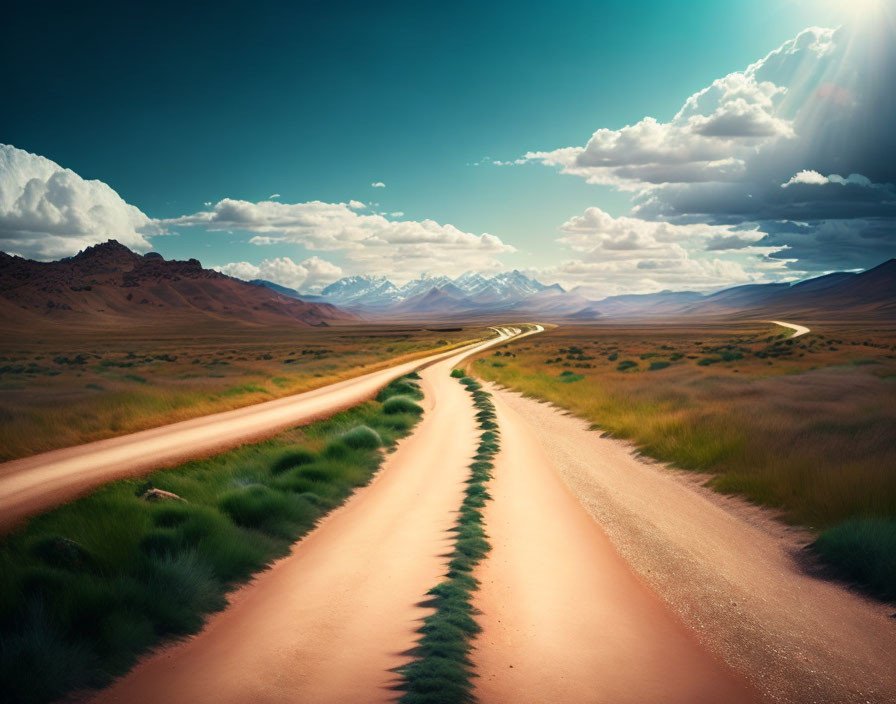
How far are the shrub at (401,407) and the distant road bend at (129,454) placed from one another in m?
2.10

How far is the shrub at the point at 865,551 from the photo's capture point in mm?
7977

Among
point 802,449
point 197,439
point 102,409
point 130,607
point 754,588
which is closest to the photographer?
point 130,607

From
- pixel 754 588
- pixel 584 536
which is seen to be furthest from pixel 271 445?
pixel 754 588

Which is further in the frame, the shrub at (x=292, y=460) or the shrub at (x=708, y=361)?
the shrub at (x=708, y=361)

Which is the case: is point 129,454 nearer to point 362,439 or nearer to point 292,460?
point 292,460

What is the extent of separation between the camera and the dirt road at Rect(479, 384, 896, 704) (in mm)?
6098

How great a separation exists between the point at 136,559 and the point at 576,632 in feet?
21.2

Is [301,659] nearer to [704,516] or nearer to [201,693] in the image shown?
[201,693]

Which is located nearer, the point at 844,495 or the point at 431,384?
the point at 844,495

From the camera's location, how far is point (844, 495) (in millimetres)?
11055

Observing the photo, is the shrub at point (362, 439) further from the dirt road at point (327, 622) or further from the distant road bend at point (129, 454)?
the dirt road at point (327, 622)

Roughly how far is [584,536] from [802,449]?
7856 mm

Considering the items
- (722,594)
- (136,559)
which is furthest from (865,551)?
(136,559)

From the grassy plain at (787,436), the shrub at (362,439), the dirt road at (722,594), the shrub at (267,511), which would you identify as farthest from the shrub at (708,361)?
the shrub at (267,511)
